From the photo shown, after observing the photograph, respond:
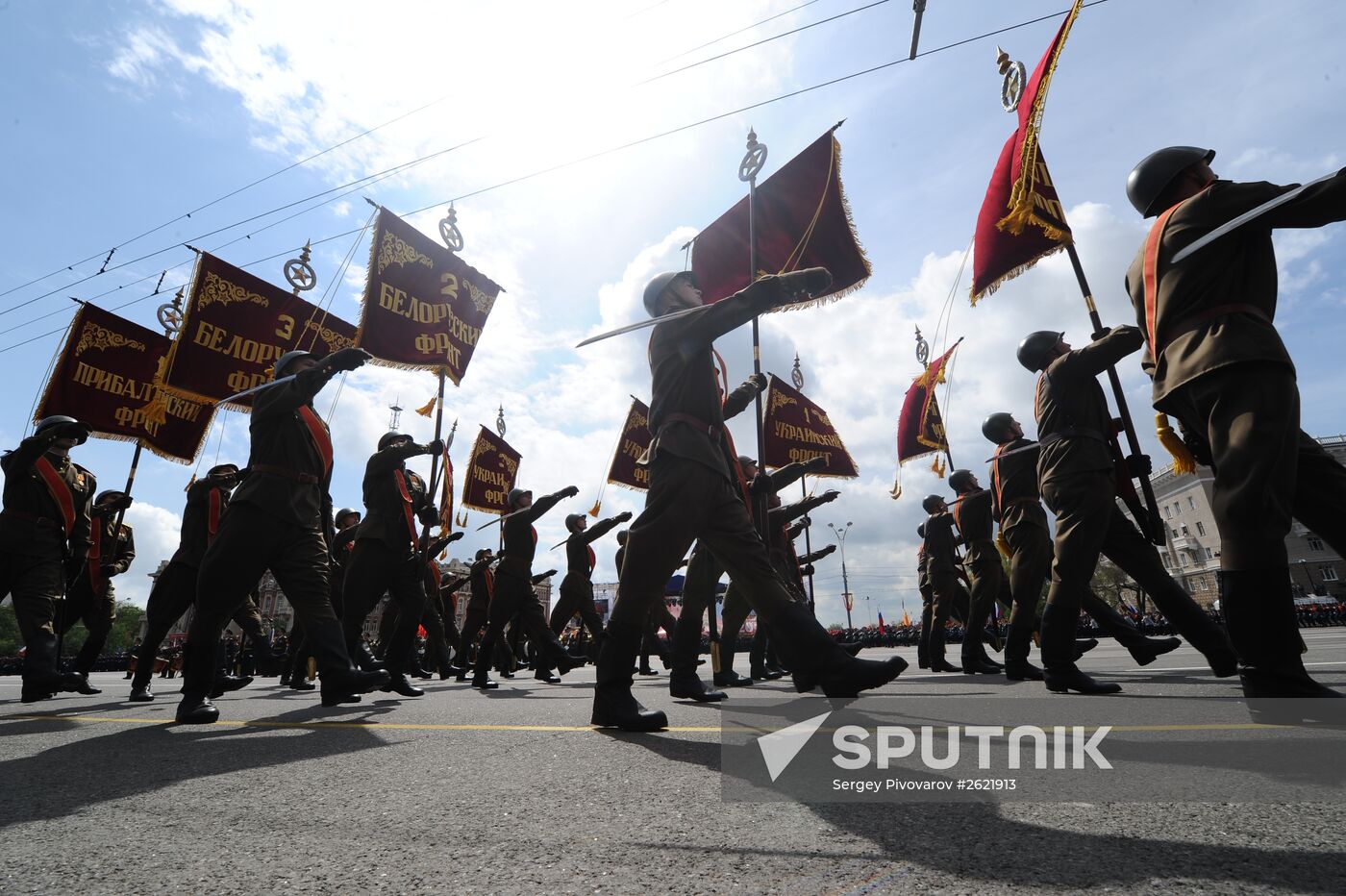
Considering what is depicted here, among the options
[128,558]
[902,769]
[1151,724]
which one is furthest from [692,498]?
[128,558]

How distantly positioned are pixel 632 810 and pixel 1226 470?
7.73 ft

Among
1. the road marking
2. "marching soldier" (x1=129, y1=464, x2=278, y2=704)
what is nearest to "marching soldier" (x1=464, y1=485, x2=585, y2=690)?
"marching soldier" (x1=129, y1=464, x2=278, y2=704)

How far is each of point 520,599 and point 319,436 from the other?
11.1 feet

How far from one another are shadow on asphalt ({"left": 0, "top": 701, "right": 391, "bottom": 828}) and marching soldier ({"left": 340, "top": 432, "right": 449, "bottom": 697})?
2.06 meters

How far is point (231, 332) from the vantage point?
10.8 meters

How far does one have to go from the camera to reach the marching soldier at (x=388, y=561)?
18.1 ft

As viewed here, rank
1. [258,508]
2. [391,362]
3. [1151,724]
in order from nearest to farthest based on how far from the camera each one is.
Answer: [1151,724]
[258,508]
[391,362]

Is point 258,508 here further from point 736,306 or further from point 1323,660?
point 1323,660

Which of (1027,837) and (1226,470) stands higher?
(1226,470)

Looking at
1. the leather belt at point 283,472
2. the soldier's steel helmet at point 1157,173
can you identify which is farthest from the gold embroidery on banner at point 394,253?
the soldier's steel helmet at point 1157,173

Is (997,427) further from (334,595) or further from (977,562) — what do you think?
(334,595)

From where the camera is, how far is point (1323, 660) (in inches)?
198

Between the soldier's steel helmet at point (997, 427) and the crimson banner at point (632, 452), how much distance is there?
997 centimetres

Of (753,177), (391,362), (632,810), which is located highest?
(753,177)
